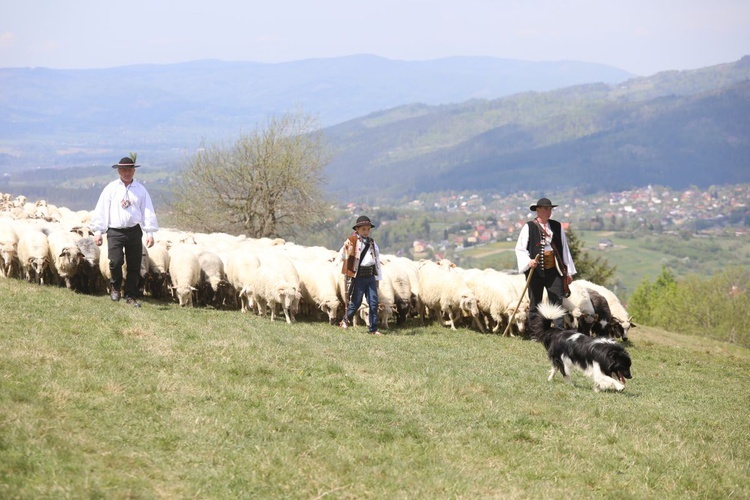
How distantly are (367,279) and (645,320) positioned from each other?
48504 millimetres

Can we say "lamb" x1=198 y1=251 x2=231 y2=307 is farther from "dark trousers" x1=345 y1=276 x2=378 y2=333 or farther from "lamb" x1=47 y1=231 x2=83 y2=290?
"dark trousers" x1=345 y1=276 x2=378 y2=333

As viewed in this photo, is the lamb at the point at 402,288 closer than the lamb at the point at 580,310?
No

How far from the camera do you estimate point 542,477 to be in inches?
261

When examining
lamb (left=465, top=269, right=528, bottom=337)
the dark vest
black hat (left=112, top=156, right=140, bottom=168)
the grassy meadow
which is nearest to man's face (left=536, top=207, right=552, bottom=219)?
the dark vest

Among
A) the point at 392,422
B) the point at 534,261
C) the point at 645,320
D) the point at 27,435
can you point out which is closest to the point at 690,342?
the point at 534,261

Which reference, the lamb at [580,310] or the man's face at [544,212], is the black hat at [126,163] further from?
the lamb at [580,310]

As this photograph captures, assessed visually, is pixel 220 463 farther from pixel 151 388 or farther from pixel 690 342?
pixel 690 342

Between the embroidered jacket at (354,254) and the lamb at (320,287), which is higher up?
the embroidered jacket at (354,254)

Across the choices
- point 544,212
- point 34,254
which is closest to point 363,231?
point 544,212

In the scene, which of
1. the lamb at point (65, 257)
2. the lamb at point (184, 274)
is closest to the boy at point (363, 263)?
the lamb at point (184, 274)

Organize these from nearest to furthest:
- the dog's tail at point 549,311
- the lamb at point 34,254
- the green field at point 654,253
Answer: the dog's tail at point 549,311, the lamb at point 34,254, the green field at point 654,253

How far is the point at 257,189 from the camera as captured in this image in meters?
38.2

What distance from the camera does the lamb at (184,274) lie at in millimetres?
15508

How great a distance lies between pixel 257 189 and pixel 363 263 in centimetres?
2545
